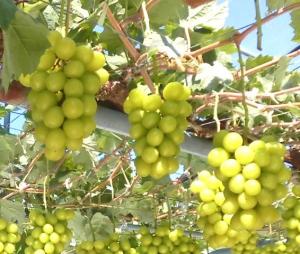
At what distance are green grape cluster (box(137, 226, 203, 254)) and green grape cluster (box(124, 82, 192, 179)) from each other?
1.11 meters

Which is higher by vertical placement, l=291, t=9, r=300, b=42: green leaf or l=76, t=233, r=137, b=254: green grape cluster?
l=291, t=9, r=300, b=42: green leaf

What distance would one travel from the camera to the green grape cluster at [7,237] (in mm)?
2117

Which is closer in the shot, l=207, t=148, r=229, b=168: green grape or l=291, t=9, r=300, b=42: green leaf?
l=207, t=148, r=229, b=168: green grape

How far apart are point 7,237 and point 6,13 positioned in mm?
1367

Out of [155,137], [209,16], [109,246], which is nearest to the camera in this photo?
[155,137]

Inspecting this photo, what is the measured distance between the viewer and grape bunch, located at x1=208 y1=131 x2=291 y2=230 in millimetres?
1012

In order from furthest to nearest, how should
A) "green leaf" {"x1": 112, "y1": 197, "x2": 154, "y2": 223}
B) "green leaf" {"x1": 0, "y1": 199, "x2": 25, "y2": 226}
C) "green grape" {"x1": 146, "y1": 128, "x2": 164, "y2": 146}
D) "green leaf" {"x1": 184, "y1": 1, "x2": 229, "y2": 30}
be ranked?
"green leaf" {"x1": 112, "y1": 197, "x2": 154, "y2": 223} < "green leaf" {"x1": 0, "y1": 199, "x2": 25, "y2": 226} < "green leaf" {"x1": 184, "y1": 1, "x2": 229, "y2": 30} < "green grape" {"x1": 146, "y1": 128, "x2": 164, "y2": 146}

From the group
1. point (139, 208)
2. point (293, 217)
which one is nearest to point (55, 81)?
point (293, 217)

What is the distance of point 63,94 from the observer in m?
1.00

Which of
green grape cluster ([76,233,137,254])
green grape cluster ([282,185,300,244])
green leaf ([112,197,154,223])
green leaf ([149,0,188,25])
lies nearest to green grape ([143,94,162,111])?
green leaf ([149,0,188,25])

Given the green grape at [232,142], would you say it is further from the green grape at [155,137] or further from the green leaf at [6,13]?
the green leaf at [6,13]

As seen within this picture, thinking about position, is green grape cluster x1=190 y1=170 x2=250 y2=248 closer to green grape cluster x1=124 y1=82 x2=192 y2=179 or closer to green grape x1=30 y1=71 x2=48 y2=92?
green grape cluster x1=124 y1=82 x2=192 y2=179

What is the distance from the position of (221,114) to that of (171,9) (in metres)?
0.40

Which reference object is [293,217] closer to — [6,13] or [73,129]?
[73,129]
